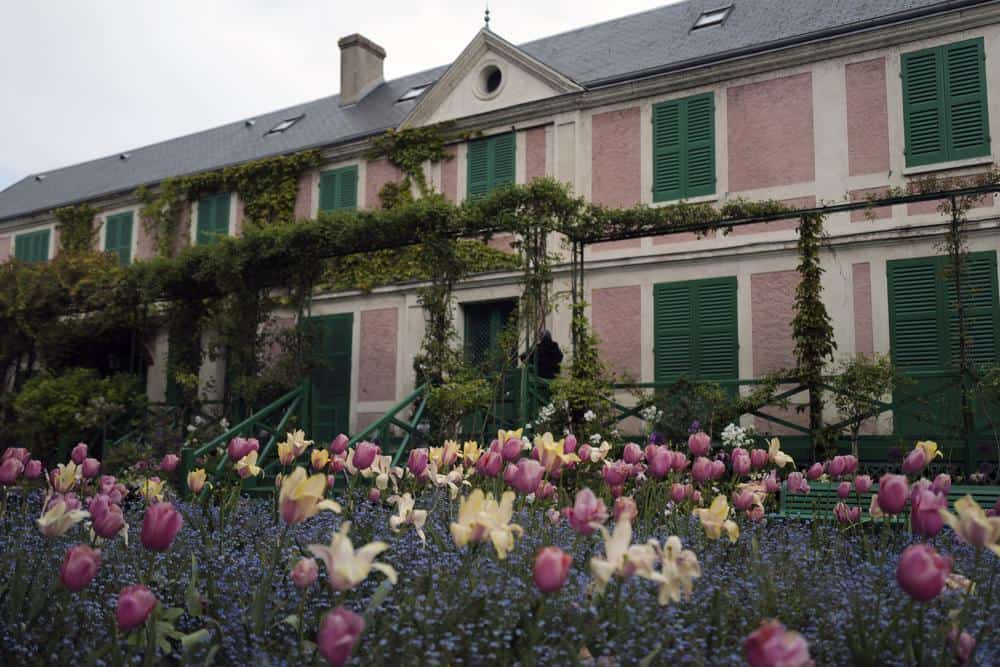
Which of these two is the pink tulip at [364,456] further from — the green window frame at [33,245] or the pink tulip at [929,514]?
the green window frame at [33,245]

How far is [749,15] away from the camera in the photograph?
40.1 feet

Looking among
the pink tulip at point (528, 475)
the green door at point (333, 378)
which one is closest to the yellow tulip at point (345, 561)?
the pink tulip at point (528, 475)

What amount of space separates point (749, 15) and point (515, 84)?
337 cm

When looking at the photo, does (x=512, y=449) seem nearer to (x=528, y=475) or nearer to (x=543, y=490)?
(x=543, y=490)

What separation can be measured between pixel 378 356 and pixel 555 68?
4970mm

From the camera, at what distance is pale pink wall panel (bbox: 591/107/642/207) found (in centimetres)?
1152

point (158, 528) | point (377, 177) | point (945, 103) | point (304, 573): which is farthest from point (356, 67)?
point (304, 573)

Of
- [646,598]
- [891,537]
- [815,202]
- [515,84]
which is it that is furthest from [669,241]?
[646,598]

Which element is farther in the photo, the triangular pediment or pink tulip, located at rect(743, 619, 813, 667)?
the triangular pediment

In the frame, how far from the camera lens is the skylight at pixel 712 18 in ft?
41.1

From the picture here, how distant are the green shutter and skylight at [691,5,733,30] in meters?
3.59

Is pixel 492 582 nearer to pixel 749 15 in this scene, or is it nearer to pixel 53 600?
pixel 53 600

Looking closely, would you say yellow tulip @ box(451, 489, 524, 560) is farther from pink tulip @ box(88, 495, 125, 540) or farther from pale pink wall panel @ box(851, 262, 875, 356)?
pale pink wall panel @ box(851, 262, 875, 356)

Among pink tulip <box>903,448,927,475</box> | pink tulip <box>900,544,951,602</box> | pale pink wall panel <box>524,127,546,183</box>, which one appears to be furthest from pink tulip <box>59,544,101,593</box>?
pale pink wall panel <box>524,127,546,183</box>
